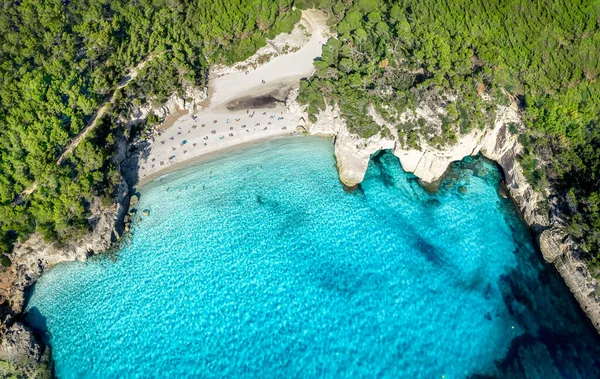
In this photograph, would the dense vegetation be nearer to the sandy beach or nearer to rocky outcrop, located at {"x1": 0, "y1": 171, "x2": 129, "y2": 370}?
rocky outcrop, located at {"x1": 0, "y1": 171, "x2": 129, "y2": 370}

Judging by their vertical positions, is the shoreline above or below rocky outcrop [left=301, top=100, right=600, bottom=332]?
above

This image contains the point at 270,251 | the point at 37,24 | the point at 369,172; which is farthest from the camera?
the point at 369,172

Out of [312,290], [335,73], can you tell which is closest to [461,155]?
[335,73]

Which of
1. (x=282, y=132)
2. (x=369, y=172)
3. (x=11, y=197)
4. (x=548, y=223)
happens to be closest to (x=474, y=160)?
(x=548, y=223)

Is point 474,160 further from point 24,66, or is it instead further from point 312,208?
point 24,66

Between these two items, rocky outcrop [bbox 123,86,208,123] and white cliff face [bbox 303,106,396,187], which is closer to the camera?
white cliff face [bbox 303,106,396,187]

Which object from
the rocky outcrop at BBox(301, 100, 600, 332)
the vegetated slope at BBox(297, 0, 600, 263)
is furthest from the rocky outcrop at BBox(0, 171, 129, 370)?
the vegetated slope at BBox(297, 0, 600, 263)

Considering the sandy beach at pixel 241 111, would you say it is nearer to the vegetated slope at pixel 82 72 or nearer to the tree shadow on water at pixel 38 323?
the vegetated slope at pixel 82 72
